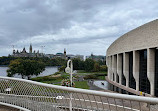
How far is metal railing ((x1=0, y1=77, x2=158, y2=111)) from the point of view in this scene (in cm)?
276

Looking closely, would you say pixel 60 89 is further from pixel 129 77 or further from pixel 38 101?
pixel 129 77

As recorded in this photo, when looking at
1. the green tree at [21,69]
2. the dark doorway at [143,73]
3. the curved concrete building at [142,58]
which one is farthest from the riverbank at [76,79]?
the dark doorway at [143,73]

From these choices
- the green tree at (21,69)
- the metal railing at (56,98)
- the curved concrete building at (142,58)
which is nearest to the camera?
the metal railing at (56,98)

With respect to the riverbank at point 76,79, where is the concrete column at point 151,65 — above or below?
above

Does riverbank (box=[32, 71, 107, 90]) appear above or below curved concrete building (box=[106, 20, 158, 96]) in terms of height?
below

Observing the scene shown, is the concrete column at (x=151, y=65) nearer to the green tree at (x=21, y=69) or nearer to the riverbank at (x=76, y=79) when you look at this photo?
the riverbank at (x=76, y=79)

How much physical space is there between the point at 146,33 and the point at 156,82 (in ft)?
23.9

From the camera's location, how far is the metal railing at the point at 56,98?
2762mm

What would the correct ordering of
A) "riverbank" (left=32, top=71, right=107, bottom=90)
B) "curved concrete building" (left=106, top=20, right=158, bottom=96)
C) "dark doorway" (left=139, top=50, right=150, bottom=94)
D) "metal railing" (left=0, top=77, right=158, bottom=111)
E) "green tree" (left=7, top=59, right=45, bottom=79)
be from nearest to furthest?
"metal railing" (left=0, top=77, right=158, bottom=111) → "curved concrete building" (left=106, top=20, right=158, bottom=96) → "dark doorway" (left=139, top=50, right=150, bottom=94) → "riverbank" (left=32, top=71, right=107, bottom=90) → "green tree" (left=7, top=59, right=45, bottom=79)

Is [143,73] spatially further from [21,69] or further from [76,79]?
[21,69]

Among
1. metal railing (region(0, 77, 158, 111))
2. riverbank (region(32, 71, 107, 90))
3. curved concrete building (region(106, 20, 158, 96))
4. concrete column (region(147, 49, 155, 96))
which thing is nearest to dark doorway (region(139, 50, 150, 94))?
curved concrete building (region(106, 20, 158, 96))

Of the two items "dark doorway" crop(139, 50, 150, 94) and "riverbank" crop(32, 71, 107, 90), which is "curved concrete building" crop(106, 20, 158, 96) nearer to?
"dark doorway" crop(139, 50, 150, 94)

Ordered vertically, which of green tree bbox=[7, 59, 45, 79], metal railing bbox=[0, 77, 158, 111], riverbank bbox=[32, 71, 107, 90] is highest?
metal railing bbox=[0, 77, 158, 111]

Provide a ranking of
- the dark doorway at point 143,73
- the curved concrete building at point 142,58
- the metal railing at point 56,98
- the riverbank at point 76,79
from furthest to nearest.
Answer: the riverbank at point 76,79, the dark doorway at point 143,73, the curved concrete building at point 142,58, the metal railing at point 56,98
